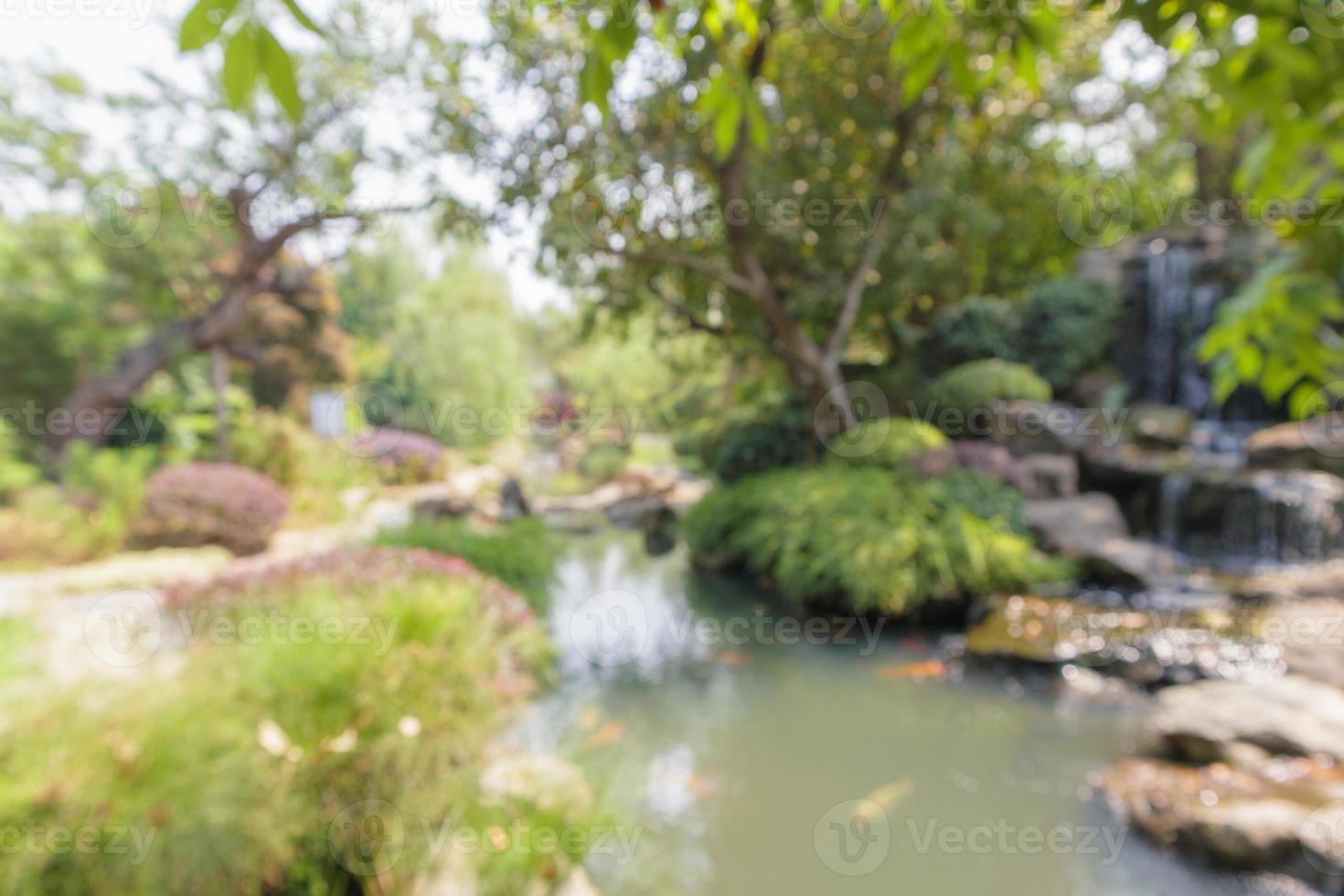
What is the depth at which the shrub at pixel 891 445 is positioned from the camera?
7.00 m

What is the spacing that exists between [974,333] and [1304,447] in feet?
13.3

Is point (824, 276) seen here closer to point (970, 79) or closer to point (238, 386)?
point (970, 79)

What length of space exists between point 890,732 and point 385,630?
2901 mm

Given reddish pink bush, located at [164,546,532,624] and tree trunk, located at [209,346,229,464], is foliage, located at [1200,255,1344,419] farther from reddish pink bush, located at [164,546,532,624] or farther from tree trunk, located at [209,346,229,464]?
tree trunk, located at [209,346,229,464]

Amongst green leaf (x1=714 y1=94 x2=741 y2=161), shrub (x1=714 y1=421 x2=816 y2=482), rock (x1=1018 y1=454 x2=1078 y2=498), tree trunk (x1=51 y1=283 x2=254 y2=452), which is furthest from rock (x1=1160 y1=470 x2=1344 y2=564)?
tree trunk (x1=51 y1=283 x2=254 y2=452)

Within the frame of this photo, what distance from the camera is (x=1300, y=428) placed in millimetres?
6746

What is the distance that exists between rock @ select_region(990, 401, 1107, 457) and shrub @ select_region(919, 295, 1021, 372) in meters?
1.69

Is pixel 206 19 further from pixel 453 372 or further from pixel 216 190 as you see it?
pixel 453 372

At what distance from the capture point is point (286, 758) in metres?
1.95

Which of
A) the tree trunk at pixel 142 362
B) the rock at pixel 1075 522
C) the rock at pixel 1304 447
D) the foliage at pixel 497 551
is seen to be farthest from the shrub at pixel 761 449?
the tree trunk at pixel 142 362

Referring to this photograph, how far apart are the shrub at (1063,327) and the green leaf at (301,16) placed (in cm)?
1079

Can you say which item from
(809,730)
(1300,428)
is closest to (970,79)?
(809,730)

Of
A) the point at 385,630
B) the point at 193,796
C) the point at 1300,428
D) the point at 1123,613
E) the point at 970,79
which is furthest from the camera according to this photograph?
the point at 1300,428

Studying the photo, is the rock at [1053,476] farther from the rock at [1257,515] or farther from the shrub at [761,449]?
the shrub at [761,449]
